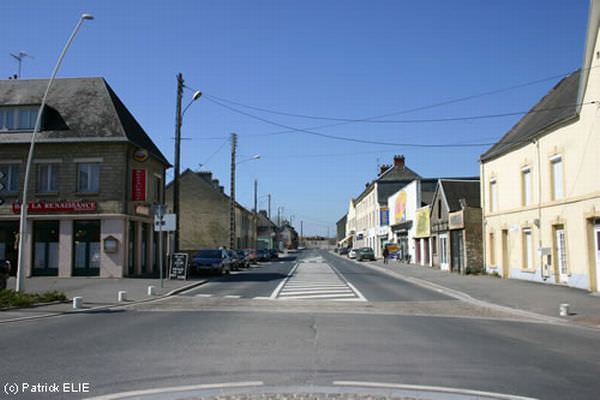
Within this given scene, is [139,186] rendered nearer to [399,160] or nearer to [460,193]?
[460,193]

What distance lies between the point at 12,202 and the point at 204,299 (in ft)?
47.4

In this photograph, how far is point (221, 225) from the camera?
2314 inches

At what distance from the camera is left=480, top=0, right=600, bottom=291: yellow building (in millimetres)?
19719

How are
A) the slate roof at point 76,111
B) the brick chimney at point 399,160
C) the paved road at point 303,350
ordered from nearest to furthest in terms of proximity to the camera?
the paved road at point 303,350, the slate roof at point 76,111, the brick chimney at point 399,160

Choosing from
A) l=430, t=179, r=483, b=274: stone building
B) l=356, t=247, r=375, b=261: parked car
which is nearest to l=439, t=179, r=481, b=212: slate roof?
l=430, t=179, r=483, b=274: stone building

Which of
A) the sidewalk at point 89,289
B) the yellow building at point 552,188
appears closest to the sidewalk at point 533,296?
→ the yellow building at point 552,188

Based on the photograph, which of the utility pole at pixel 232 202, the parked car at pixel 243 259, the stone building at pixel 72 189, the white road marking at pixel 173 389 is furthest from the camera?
the utility pole at pixel 232 202

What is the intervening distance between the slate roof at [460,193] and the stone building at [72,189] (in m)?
18.7

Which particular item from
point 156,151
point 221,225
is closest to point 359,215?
point 221,225

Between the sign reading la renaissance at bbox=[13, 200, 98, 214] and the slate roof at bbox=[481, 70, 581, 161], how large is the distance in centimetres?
2007

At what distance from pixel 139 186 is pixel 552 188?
61.7 ft

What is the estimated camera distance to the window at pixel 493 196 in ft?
96.9

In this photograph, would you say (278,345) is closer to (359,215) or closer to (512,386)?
(512,386)

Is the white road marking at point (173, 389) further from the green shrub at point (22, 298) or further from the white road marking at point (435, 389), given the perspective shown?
the green shrub at point (22, 298)
